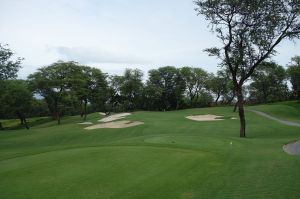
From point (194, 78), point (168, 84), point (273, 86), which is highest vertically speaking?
point (194, 78)

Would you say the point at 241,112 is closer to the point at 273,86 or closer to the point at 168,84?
the point at 273,86

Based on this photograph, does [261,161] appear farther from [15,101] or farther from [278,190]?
[15,101]

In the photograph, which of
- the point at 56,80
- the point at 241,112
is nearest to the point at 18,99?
the point at 56,80

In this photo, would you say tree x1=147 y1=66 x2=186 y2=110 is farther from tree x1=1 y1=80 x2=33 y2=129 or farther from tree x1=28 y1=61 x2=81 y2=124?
tree x1=1 y1=80 x2=33 y2=129

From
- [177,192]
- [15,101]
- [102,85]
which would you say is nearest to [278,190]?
[177,192]

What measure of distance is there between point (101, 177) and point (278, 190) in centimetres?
592

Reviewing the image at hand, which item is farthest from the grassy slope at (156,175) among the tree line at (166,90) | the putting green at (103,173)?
the tree line at (166,90)

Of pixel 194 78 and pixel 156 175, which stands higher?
pixel 194 78

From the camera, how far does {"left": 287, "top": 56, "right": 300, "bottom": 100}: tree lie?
81.6 m

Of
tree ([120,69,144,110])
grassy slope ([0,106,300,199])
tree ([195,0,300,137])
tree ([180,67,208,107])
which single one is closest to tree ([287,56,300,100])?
tree ([180,67,208,107])

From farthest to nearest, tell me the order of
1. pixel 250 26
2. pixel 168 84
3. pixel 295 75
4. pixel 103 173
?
pixel 168 84 < pixel 295 75 < pixel 250 26 < pixel 103 173

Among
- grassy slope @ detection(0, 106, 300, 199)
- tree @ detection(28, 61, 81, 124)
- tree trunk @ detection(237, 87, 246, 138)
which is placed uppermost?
tree @ detection(28, 61, 81, 124)

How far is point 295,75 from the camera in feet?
284

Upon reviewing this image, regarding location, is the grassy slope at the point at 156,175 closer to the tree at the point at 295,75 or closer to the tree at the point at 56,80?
the tree at the point at 56,80
